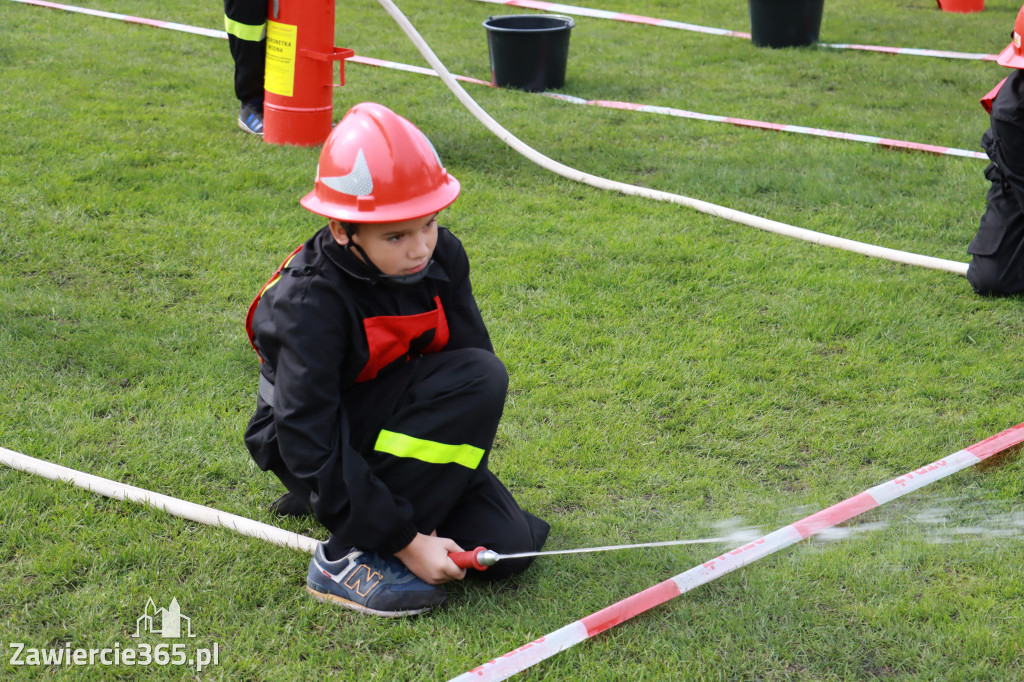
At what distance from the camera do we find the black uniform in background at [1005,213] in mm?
4191

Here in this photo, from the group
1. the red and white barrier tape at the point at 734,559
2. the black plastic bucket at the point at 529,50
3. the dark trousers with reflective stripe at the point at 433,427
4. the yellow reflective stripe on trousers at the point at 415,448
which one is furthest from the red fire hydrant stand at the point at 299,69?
the red and white barrier tape at the point at 734,559

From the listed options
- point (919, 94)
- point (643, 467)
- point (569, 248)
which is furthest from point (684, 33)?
point (643, 467)

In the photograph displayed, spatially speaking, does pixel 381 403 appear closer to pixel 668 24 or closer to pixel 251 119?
pixel 251 119

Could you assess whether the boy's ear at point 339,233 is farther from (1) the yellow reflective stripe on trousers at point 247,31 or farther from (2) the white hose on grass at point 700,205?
(1) the yellow reflective stripe on trousers at point 247,31

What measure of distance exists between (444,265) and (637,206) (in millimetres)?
2847

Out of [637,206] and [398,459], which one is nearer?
[398,459]

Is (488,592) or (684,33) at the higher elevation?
(684,33)

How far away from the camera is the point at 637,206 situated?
5285mm

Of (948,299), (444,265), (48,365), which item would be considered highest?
(444,265)

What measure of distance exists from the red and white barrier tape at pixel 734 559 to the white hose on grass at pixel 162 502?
28.3 inches

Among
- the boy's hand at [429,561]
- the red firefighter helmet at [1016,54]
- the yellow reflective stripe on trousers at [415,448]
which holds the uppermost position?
the red firefighter helmet at [1016,54]

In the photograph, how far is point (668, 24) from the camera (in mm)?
9812

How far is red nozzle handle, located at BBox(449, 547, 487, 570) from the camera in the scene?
2.51 m

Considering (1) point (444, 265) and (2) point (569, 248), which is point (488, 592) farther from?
(2) point (569, 248)
